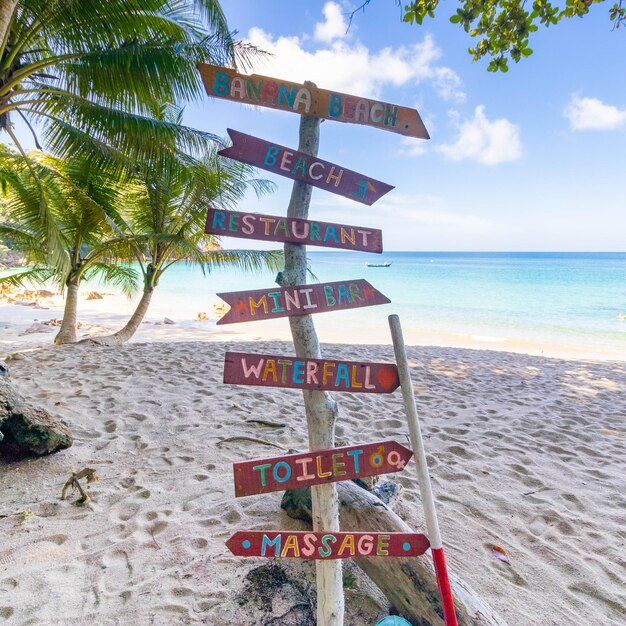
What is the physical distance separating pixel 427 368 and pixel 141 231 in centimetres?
647

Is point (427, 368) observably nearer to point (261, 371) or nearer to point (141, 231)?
point (261, 371)

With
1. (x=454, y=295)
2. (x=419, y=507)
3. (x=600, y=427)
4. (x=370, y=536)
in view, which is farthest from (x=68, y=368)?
(x=454, y=295)

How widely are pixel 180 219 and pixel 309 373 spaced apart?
7.30m

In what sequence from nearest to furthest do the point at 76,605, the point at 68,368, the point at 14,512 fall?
the point at 76,605 → the point at 14,512 → the point at 68,368

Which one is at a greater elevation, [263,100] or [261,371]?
[263,100]

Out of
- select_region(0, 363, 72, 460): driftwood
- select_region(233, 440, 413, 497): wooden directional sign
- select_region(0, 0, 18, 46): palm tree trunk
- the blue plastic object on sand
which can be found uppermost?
select_region(0, 0, 18, 46): palm tree trunk

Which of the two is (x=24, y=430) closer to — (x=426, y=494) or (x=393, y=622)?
(x=393, y=622)

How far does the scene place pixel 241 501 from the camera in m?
2.41

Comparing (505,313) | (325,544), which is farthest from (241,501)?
(505,313)

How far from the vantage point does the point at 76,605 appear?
5.24 feet

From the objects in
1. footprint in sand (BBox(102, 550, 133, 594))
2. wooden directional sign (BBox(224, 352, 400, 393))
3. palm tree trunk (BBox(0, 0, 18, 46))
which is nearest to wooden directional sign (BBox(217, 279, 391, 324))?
wooden directional sign (BBox(224, 352, 400, 393))

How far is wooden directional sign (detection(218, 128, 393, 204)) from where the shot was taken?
1.38 m

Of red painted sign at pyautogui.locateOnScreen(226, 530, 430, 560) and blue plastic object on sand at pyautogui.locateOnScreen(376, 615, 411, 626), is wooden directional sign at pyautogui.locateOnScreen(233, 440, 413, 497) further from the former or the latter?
blue plastic object on sand at pyautogui.locateOnScreen(376, 615, 411, 626)

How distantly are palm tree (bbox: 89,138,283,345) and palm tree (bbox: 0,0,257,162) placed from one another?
1397 millimetres
